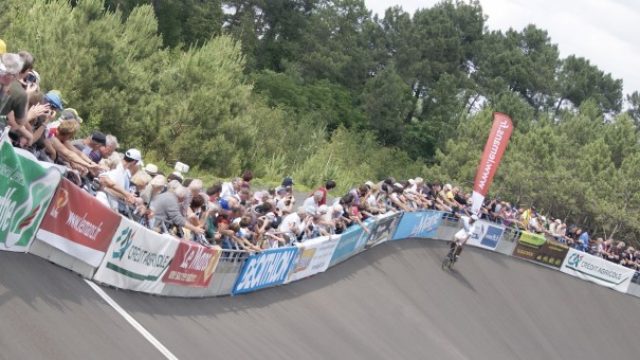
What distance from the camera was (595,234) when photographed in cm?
7012

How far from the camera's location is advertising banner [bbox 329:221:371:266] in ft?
81.8

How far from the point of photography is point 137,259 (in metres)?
14.2

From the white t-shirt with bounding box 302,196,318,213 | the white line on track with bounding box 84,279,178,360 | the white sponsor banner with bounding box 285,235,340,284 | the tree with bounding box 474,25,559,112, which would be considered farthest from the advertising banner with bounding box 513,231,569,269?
the tree with bounding box 474,25,559,112

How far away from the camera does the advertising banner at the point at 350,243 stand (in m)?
24.9

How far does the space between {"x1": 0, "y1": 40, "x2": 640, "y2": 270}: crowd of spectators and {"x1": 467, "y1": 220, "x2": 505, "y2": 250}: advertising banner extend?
1137cm

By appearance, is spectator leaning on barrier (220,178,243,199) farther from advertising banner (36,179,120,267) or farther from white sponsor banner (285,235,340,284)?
advertising banner (36,179,120,267)

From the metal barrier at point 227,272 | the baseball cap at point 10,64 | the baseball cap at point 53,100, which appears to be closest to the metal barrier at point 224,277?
the metal barrier at point 227,272

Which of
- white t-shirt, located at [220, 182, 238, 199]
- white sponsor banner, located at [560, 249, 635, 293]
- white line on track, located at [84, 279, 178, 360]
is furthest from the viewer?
white sponsor banner, located at [560, 249, 635, 293]

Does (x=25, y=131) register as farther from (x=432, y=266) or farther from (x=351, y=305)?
(x=432, y=266)

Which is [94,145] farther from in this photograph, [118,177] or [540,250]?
[540,250]

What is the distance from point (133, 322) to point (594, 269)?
1214 inches

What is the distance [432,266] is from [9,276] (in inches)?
831

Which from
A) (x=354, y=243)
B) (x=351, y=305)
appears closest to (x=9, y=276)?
(x=351, y=305)

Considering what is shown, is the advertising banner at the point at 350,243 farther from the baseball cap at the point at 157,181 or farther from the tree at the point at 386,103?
the tree at the point at 386,103
